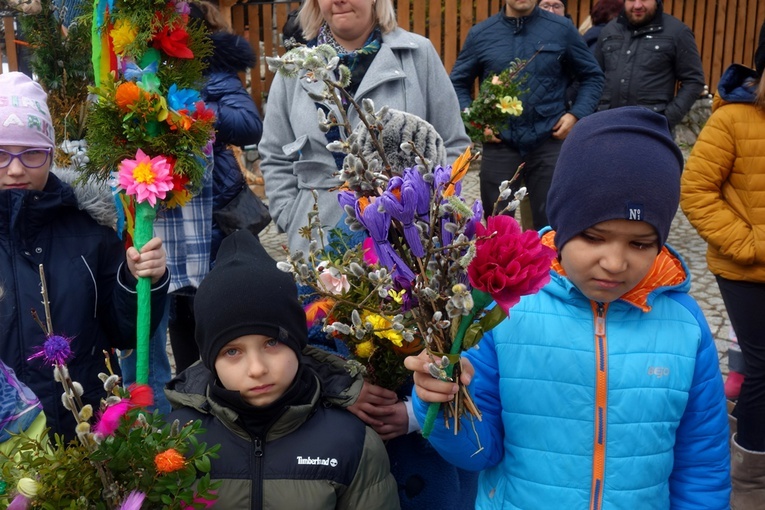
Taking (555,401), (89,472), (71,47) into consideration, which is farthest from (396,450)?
(71,47)

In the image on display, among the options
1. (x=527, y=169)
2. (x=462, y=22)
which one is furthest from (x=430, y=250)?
(x=462, y=22)

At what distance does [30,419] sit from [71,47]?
163cm

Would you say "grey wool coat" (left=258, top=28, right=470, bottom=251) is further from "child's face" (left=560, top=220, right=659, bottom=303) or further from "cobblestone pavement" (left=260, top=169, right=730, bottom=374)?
"cobblestone pavement" (left=260, top=169, right=730, bottom=374)

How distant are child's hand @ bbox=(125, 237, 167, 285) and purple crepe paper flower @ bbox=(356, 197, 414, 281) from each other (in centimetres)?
107

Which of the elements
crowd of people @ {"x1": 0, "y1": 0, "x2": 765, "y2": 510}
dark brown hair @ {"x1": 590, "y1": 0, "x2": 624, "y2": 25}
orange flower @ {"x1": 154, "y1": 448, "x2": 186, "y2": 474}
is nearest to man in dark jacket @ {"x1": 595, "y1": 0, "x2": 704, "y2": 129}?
dark brown hair @ {"x1": 590, "y1": 0, "x2": 624, "y2": 25}

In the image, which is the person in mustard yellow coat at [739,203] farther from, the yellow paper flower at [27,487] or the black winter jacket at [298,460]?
the yellow paper flower at [27,487]

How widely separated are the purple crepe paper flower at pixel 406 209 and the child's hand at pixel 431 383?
208mm

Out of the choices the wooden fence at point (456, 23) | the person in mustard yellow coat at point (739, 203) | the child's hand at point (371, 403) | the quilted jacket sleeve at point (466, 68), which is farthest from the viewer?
the wooden fence at point (456, 23)

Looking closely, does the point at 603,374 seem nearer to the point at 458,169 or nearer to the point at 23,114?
the point at 458,169

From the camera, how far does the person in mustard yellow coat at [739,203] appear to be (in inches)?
124

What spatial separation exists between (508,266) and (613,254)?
463 millimetres

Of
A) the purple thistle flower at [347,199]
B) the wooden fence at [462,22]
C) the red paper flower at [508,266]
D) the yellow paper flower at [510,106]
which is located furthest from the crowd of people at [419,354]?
the wooden fence at [462,22]

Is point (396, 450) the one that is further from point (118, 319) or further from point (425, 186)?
point (425, 186)

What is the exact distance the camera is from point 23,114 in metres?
2.46
